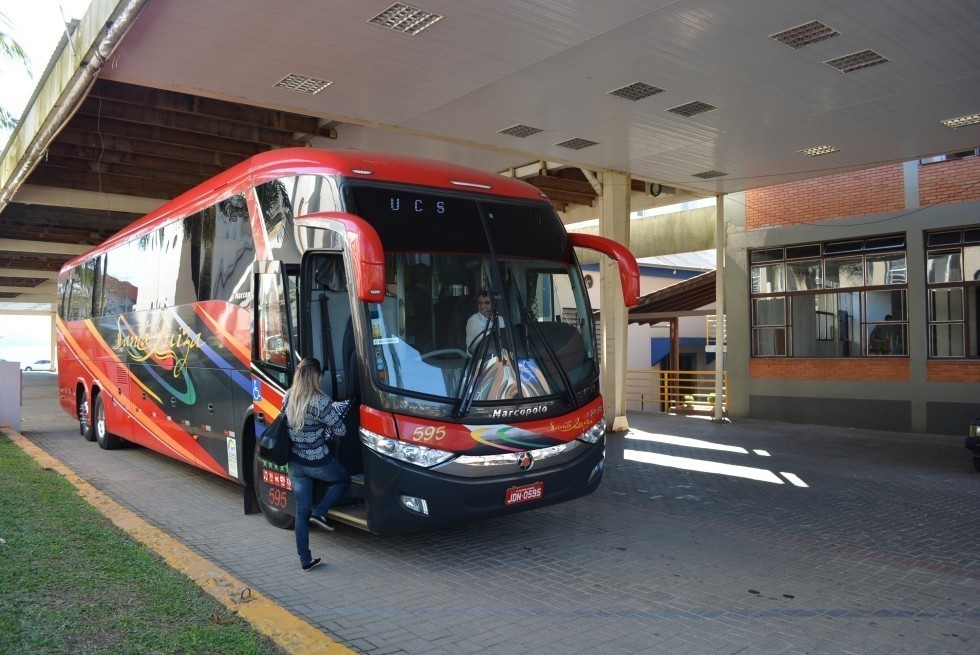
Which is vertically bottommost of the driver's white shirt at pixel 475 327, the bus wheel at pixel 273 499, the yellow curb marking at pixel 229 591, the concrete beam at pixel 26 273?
the yellow curb marking at pixel 229 591

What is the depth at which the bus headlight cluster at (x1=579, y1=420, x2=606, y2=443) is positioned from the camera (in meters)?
7.04

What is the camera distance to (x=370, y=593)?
5.99m

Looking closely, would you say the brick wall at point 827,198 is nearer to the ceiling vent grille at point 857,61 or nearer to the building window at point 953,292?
the building window at point 953,292

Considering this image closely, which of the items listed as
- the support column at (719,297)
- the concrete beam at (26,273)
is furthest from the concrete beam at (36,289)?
the support column at (719,297)

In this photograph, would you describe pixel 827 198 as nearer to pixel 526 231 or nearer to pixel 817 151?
pixel 817 151

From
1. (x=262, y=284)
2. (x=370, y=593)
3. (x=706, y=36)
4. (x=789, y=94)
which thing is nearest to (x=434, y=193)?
(x=262, y=284)

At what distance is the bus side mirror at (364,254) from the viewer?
5.61 m

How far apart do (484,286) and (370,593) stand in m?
2.61

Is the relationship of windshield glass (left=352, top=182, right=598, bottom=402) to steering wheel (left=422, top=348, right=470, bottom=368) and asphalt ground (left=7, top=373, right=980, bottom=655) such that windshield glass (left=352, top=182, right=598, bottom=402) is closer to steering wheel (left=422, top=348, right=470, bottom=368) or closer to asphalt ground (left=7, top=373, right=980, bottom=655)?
steering wheel (left=422, top=348, right=470, bottom=368)

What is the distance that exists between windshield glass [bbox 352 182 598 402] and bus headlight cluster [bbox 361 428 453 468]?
41cm

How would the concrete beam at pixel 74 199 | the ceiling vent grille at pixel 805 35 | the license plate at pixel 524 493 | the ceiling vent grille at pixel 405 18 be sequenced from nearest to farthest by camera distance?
the license plate at pixel 524 493 → the ceiling vent grille at pixel 405 18 → the ceiling vent grille at pixel 805 35 → the concrete beam at pixel 74 199

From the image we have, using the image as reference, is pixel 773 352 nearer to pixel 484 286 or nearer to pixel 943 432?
pixel 943 432

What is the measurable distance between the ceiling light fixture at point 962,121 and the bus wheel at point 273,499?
11.4 metres

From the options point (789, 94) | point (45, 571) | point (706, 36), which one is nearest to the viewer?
point (45, 571)
